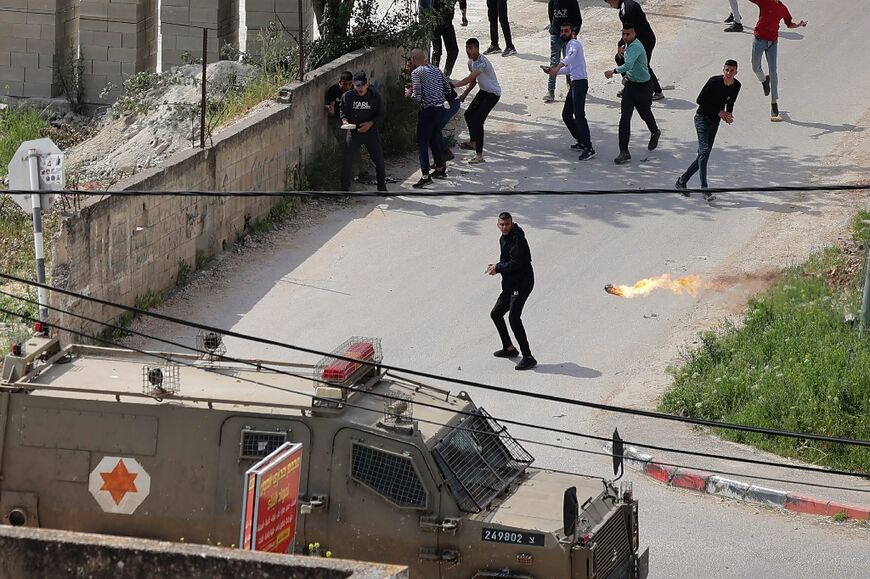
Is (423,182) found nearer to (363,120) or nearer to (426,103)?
(426,103)

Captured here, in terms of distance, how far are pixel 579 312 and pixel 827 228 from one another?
4079 millimetres

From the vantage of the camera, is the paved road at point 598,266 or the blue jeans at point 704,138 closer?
the paved road at point 598,266

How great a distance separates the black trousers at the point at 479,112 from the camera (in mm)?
21625

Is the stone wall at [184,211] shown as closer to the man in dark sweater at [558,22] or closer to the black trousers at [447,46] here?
the black trousers at [447,46]

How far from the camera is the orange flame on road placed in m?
18.1

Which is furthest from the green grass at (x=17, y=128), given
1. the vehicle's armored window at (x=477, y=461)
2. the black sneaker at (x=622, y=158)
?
the vehicle's armored window at (x=477, y=461)

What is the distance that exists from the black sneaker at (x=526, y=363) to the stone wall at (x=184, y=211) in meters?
4.45

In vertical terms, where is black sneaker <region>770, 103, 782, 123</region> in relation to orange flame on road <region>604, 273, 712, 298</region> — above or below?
above

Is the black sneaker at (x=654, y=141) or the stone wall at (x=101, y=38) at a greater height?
the stone wall at (x=101, y=38)

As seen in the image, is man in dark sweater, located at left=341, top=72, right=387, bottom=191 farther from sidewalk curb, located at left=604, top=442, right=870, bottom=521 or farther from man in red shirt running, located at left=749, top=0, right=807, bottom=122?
sidewalk curb, located at left=604, top=442, right=870, bottom=521

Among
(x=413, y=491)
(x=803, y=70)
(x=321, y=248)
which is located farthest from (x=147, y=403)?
(x=803, y=70)

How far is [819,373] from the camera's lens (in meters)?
15.2

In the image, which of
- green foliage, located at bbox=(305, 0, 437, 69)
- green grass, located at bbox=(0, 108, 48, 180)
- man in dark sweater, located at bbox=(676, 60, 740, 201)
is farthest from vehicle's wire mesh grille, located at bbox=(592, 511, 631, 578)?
green grass, located at bbox=(0, 108, 48, 180)

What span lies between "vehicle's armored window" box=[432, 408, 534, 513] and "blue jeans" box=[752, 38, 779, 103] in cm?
A: 1272
